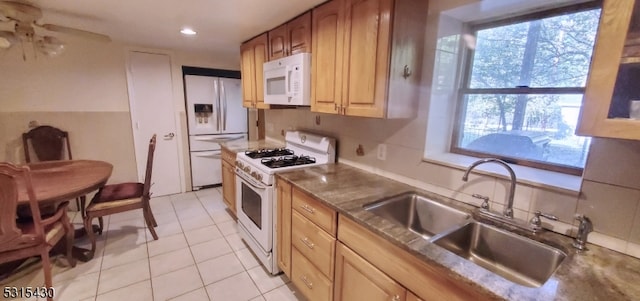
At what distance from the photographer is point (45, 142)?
2.90 metres

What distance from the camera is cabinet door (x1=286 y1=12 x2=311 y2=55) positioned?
6.50ft

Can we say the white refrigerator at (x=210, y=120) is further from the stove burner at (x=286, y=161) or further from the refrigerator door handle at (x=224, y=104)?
the stove burner at (x=286, y=161)

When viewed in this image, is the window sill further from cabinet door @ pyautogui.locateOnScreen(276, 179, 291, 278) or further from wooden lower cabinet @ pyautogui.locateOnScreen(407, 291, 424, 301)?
cabinet door @ pyautogui.locateOnScreen(276, 179, 291, 278)

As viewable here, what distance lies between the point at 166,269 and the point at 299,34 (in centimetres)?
225

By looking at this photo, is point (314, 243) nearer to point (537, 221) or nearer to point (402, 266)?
point (402, 266)

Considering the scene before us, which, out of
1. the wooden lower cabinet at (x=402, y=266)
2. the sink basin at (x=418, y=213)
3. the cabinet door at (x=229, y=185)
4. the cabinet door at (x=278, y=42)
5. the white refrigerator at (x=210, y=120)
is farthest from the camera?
the white refrigerator at (x=210, y=120)

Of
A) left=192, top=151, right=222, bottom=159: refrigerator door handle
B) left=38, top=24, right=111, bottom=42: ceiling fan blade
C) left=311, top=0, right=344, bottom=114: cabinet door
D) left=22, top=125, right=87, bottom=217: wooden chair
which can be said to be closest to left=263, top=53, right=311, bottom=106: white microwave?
left=311, top=0, right=344, bottom=114: cabinet door

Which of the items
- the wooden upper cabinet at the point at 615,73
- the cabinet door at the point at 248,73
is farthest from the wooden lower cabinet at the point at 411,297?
the cabinet door at the point at 248,73

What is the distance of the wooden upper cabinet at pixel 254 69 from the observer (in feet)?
8.72

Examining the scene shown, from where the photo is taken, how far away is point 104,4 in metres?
1.86

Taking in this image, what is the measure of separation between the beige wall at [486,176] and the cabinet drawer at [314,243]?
68cm

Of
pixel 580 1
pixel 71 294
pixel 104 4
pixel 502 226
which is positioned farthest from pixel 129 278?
pixel 580 1

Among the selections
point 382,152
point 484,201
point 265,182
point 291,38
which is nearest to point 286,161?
point 265,182

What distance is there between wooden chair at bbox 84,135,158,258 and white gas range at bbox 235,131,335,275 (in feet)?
2.99
